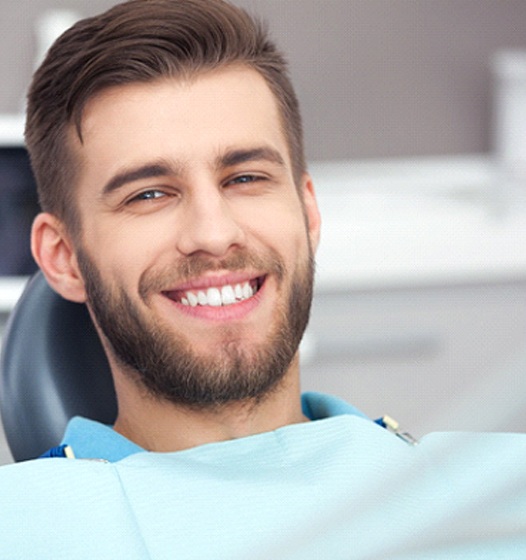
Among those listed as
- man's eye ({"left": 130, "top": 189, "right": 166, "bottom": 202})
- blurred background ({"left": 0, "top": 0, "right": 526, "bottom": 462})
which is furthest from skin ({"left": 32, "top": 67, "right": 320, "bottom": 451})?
blurred background ({"left": 0, "top": 0, "right": 526, "bottom": 462})

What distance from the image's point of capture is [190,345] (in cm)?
100

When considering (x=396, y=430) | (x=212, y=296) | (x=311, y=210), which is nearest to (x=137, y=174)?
(x=212, y=296)

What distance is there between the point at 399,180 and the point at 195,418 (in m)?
1.90

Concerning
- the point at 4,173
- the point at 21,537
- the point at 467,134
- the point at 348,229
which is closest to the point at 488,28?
the point at 467,134

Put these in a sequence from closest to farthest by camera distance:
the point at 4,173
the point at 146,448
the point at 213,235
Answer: the point at 213,235, the point at 146,448, the point at 4,173

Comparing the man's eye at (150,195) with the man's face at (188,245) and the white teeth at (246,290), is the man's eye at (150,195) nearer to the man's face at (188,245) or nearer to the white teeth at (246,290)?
the man's face at (188,245)

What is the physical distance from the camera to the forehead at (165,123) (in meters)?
1.00

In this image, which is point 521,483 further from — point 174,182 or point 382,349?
point 382,349

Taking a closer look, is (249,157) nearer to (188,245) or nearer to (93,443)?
(188,245)

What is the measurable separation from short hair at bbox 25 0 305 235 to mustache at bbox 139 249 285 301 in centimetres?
13

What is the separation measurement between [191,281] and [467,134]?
2110mm

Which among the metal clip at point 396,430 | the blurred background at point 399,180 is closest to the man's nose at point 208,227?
the metal clip at point 396,430

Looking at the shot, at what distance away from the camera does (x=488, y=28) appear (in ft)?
9.37

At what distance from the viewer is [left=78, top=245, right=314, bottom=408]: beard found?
0.99m
